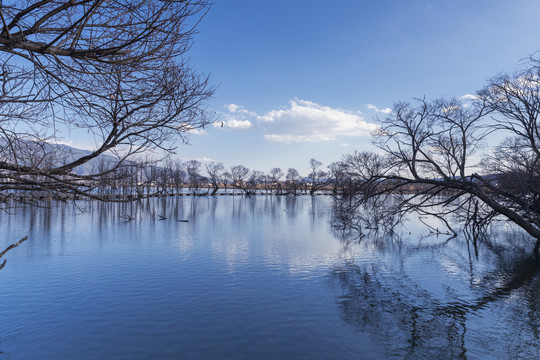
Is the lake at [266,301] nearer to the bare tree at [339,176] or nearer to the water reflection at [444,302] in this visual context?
the water reflection at [444,302]

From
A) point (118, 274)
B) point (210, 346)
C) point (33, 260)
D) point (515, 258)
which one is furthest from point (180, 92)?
point (515, 258)

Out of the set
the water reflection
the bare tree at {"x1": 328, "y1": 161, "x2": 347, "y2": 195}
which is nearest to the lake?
the water reflection

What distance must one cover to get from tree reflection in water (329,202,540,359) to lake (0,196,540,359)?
0.21 feet

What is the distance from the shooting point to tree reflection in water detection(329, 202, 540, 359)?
899 centimetres

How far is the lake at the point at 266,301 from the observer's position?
29.2ft

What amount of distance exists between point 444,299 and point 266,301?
739 centimetres

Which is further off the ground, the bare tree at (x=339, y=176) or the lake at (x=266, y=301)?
the bare tree at (x=339, y=176)

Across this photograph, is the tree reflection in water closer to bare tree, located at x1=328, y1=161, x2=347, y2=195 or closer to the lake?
the lake

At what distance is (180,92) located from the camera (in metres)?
5.22

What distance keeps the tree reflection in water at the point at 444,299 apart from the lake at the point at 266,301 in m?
0.06

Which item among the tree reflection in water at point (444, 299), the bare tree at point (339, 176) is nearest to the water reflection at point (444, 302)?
the tree reflection in water at point (444, 299)

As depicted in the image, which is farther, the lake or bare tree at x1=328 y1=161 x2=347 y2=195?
bare tree at x1=328 y1=161 x2=347 y2=195

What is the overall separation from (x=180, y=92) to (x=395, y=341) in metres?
9.26

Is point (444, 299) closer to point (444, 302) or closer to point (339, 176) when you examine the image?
point (444, 302)
